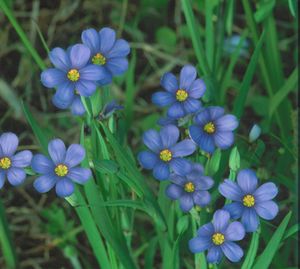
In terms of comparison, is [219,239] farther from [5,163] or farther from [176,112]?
[5,163]

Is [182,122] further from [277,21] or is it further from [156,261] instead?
[277,21]

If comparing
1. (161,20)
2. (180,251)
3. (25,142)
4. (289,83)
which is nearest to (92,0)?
(161,20)

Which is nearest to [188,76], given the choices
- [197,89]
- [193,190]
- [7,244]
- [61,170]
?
[197,89]

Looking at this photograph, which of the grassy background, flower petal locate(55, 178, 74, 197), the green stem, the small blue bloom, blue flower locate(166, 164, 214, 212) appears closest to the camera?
flower petal locate(55, 178, 74, 197)

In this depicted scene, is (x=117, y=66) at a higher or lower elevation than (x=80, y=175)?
higher

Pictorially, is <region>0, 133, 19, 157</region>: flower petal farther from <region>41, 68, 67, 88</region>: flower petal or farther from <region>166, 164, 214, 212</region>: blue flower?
<region>166, 164, 214, 212</region>: blue flower

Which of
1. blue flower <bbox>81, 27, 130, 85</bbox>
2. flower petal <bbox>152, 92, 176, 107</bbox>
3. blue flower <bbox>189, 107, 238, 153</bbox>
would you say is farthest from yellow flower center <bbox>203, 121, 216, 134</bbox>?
blue flower <bbox>81, 27, 130, 85</bbox>

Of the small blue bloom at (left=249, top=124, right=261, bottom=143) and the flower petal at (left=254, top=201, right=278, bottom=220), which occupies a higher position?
the small blue bloom at (left=249, top=124, right=261, bottom=143)
